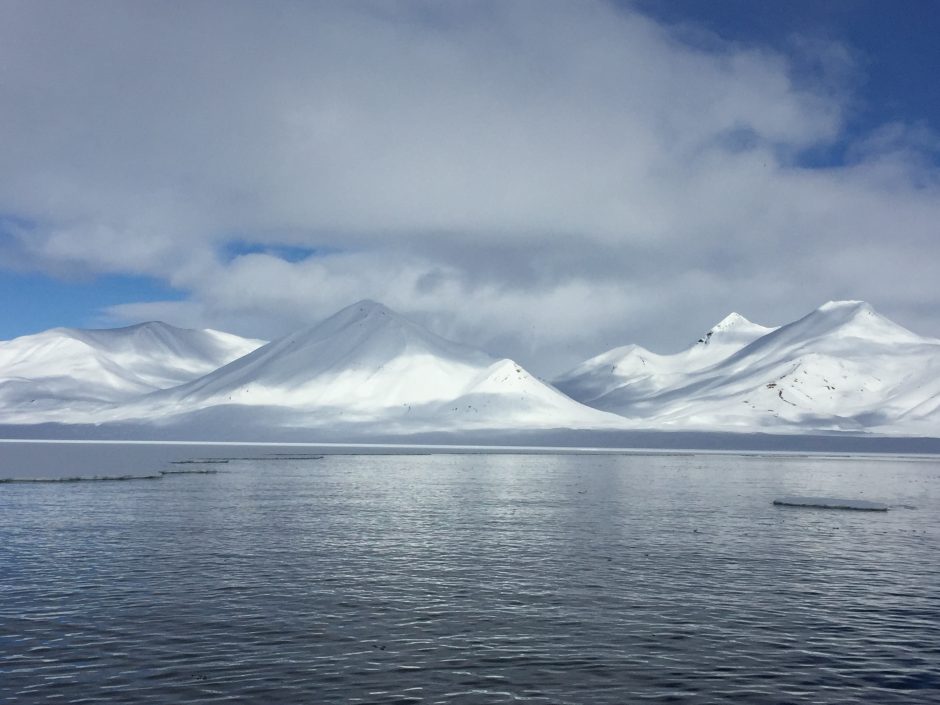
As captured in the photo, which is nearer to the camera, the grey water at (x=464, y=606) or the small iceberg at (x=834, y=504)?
the grey water at (x=464, y=606)

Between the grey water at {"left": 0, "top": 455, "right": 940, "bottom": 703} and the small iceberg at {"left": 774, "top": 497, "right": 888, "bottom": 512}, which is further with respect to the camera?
the small iceberg at {"left": 774, "top": 497, "right": 888, "bottom": 512}

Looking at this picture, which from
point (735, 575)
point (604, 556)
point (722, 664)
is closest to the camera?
point (722, 664)

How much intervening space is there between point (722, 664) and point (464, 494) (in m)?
67.4

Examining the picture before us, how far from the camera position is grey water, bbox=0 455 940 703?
89.9 ft

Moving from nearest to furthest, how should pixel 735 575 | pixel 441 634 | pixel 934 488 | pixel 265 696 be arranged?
pixel 265 696, pixel 441 634, pixel 735 575, pixel 934 488

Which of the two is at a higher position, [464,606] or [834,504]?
[834,504]

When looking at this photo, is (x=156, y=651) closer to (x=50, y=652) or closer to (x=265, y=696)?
(x=50, y=652)

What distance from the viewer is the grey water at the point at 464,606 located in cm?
2739

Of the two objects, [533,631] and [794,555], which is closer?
[533,631]

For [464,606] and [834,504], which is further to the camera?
[834,504]

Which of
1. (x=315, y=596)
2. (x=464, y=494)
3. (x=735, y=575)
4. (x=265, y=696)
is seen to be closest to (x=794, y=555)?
(x=735, y=575)

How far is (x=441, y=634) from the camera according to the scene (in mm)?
32875

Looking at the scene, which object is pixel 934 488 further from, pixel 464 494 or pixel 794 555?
pixel 794 555

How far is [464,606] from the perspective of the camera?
37.4m
